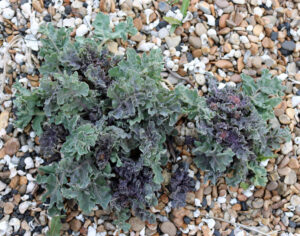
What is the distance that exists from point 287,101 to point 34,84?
2018 millimetres

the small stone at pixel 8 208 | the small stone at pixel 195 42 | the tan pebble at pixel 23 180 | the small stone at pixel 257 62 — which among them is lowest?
the small stone at pixel 8 208

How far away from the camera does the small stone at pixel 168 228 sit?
2.95m

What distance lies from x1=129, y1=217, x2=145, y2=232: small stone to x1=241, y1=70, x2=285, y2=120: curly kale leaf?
3.95 ft

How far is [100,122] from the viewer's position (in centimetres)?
269

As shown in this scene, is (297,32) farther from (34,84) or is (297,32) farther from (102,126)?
(34,84)

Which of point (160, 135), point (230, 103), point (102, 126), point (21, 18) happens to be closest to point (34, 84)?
point (21, 18)

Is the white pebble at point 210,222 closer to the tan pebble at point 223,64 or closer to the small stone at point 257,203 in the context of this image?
the small stone at point 257,203

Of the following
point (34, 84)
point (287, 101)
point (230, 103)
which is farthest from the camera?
point (287, 101)

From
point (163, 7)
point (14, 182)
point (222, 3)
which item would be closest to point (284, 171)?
point (222, 3)

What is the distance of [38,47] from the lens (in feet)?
10.2

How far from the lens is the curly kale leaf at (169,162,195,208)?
2.86 meters

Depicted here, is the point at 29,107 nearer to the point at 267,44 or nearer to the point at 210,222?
the point at 210,222

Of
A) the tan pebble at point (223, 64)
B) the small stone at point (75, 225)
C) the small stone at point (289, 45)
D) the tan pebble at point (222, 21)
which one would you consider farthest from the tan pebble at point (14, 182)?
the small stone at point (289, 45)

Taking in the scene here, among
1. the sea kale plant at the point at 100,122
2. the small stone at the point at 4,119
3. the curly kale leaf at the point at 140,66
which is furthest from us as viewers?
the small stone at the point at 4,119
